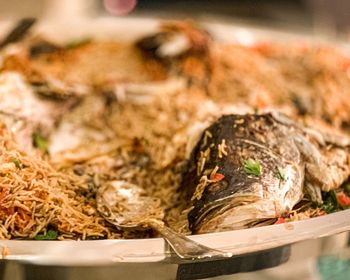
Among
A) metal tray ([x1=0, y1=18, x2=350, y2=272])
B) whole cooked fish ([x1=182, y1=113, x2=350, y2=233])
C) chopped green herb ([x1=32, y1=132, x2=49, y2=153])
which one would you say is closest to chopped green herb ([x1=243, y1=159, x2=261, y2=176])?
whole cooked fish ([x1=182, y1=113, x2=350, y2=233])

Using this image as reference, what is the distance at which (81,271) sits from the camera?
102 cm

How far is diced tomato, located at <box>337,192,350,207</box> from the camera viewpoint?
4.22 feet

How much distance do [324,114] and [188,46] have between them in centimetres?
53

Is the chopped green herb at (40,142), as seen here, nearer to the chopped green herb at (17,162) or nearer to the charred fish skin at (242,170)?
the chopped green herb at (17,162)

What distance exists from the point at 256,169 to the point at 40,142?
0.62 metres

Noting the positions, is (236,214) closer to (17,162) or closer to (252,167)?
(252,167)

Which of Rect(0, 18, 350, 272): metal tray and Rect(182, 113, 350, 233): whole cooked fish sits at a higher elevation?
Rect(182, 113, 350, 233): whole cooked fish

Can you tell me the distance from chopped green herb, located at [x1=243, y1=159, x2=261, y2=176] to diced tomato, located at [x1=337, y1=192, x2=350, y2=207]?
21cm

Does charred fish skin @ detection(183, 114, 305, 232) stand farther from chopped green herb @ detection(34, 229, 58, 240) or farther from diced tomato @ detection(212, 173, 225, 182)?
chopped green herb @ detection(34, 229, 58, 240)

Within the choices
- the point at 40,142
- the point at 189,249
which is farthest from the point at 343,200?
the point at 40,142

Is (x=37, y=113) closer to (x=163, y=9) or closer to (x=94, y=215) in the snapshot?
(x=94, y=215)

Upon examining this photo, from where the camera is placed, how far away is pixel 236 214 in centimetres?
113

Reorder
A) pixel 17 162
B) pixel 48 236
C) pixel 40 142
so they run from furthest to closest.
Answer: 1. pixel 40 142
2. pixel 17 162
3. pixel 48 236

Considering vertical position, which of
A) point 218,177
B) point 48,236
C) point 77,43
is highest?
point 77,43
